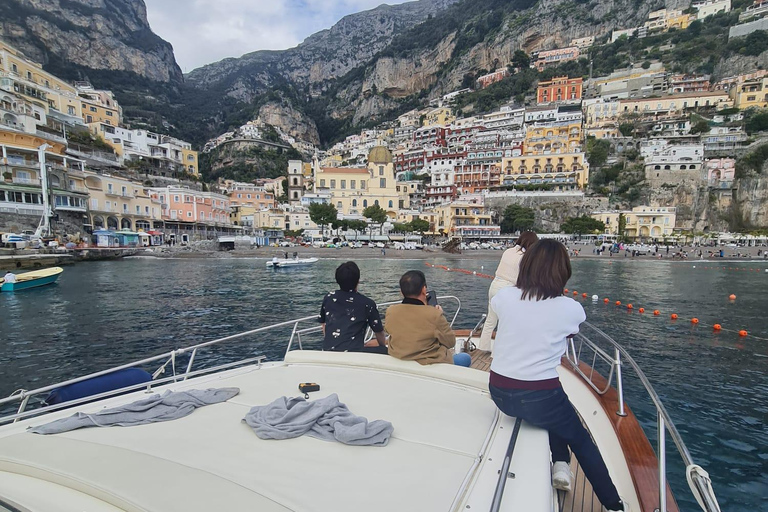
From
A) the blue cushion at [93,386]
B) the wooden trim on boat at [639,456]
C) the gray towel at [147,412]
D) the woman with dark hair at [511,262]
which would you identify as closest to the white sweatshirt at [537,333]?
the wooden trim on boat at [639,456]

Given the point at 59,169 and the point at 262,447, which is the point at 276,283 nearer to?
the point at 262,447

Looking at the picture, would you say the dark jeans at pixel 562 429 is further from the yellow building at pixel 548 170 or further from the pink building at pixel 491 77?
the pink building at pixel 491 77

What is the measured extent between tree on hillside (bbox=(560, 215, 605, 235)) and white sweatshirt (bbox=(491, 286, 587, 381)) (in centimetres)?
6347

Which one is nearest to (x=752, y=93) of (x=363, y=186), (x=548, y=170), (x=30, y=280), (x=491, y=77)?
(x=548, y=170)

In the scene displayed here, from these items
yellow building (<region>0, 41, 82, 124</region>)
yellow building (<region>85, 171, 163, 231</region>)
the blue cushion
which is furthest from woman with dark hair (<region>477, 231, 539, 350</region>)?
yellow building (<region>0, 41, 82, 124</region>)

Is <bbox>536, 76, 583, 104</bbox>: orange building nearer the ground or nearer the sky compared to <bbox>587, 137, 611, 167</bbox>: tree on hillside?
nearer the sky

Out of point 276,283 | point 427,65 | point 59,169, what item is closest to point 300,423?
point 276,283

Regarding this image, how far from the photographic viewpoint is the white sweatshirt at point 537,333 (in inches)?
86.4

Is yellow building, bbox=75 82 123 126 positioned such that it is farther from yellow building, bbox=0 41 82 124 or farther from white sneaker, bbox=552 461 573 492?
white sneaker, bbox=552 461 573 492

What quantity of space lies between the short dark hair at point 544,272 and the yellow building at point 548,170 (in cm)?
7290

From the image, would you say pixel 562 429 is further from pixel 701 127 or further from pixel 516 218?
pixel 701 127

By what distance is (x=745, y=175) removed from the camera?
59188 millimetres

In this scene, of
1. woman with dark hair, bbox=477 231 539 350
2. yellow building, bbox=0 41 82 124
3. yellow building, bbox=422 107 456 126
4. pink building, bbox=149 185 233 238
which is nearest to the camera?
woman with dark hair, bbox=477 231 539 350

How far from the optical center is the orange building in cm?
9244
